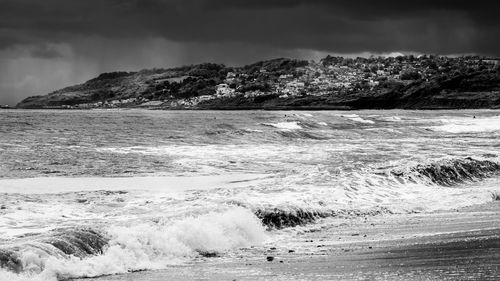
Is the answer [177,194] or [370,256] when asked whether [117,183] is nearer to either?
[177,194]

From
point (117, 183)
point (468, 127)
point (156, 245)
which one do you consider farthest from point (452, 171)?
point (468, 127)

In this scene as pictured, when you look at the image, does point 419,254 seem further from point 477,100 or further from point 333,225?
point 477,100

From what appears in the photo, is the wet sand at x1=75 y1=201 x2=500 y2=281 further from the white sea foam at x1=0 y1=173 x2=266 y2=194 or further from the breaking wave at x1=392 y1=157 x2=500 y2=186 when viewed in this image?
the breaking wave at x1=392 y1=157 x2=500 y2=186

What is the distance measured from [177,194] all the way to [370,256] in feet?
21.5

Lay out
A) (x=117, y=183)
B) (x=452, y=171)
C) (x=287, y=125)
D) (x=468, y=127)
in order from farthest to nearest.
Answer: (x=468, y=127), (x=287, y=125), (x=452, y=171), (x=117, y=183)

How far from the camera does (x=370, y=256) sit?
9641mm

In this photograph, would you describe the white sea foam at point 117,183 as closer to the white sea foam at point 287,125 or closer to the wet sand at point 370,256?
the wet sand at point 370,256

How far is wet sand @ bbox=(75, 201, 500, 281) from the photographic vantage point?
8.48m

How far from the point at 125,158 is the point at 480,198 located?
1261 centimetres

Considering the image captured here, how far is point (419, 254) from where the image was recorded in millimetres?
9617

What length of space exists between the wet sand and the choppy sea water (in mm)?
606

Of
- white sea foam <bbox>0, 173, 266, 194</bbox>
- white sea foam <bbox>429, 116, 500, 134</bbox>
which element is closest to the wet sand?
white sea foam <bbox>0, 173, 266, 194</bbox>

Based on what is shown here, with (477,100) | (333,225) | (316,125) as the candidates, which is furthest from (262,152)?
(477,100)

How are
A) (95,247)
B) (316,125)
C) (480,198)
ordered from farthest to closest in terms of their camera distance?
(316,125)
(480,198)
(95,247)
